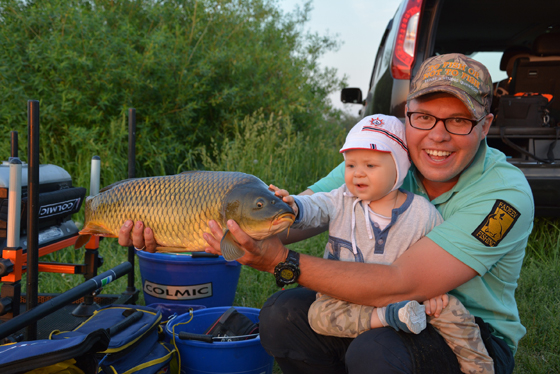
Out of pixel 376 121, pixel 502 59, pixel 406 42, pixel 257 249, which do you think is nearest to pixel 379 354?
pixel 257 249

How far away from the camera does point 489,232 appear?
1578 mm

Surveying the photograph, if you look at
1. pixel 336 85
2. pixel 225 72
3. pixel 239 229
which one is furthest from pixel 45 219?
pixel 336 85

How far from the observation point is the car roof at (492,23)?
13.0 ft

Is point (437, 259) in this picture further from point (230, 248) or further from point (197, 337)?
point (197, 337)

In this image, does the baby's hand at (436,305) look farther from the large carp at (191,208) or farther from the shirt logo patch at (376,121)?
the shirt logo patch at (376,121)

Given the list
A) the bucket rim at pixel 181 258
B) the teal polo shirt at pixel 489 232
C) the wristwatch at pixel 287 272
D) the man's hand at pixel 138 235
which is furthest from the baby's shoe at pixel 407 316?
the bucket rim at pixel 181 258

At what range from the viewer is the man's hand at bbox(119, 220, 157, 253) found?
5.62 feet

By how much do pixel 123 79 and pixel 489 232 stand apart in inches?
165

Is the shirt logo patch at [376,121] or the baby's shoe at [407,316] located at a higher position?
the shirt logo patch at [376,121]

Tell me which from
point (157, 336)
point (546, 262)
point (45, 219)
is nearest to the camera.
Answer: point (157, 336)

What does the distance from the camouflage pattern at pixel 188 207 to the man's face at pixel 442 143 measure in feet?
2.00

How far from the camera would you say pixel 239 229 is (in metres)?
1.52

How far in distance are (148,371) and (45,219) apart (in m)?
0.98

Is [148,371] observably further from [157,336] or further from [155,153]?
[155,153]
